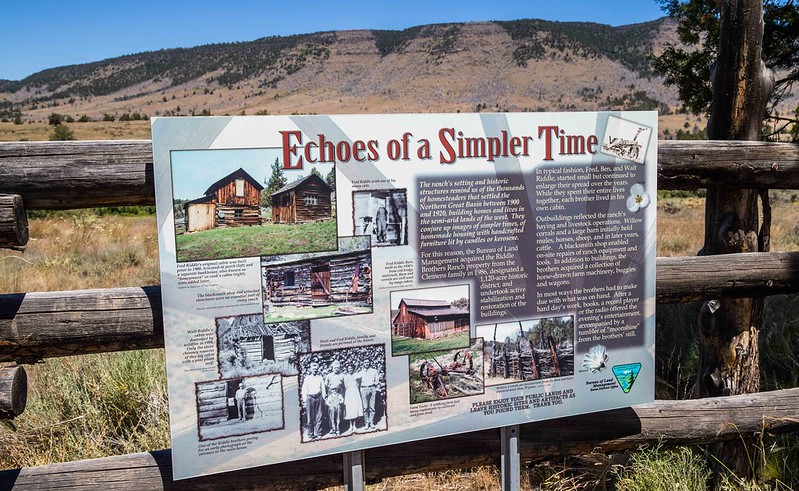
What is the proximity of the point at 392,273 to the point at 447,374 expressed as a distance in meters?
0.51

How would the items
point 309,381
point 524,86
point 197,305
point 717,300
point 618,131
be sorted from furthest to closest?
point 524,86
point 717,300
point 618,131
point 309,381
point 197,305

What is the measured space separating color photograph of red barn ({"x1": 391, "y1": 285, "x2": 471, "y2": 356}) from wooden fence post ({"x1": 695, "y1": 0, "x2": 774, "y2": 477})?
163 cm

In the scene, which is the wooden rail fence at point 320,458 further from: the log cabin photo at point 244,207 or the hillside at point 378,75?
the hillside at point 378,75

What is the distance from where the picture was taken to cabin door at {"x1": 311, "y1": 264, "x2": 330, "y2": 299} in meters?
2.52

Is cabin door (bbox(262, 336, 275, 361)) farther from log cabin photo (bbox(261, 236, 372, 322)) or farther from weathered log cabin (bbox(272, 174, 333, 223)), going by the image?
weathered log cabin (bbox(272, 174, 333, 223))

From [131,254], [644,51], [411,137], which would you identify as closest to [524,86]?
[644,51]

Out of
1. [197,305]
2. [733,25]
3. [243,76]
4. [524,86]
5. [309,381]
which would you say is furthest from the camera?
[243,76]

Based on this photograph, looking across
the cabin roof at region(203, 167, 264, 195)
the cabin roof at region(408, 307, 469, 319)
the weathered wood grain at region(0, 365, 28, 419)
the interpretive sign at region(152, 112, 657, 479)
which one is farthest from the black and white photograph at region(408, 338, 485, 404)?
the weathered wood grain at region(0, 365, 28, 419)

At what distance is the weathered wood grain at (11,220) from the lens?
242cm

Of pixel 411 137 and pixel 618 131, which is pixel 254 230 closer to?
pixel 411 137

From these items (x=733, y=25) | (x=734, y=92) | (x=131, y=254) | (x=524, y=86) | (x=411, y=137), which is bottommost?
(x=131, y=254)

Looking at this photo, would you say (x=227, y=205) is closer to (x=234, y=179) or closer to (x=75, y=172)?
(x=234, y=179)

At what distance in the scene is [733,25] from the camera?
3361 mm

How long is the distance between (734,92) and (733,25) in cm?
33
